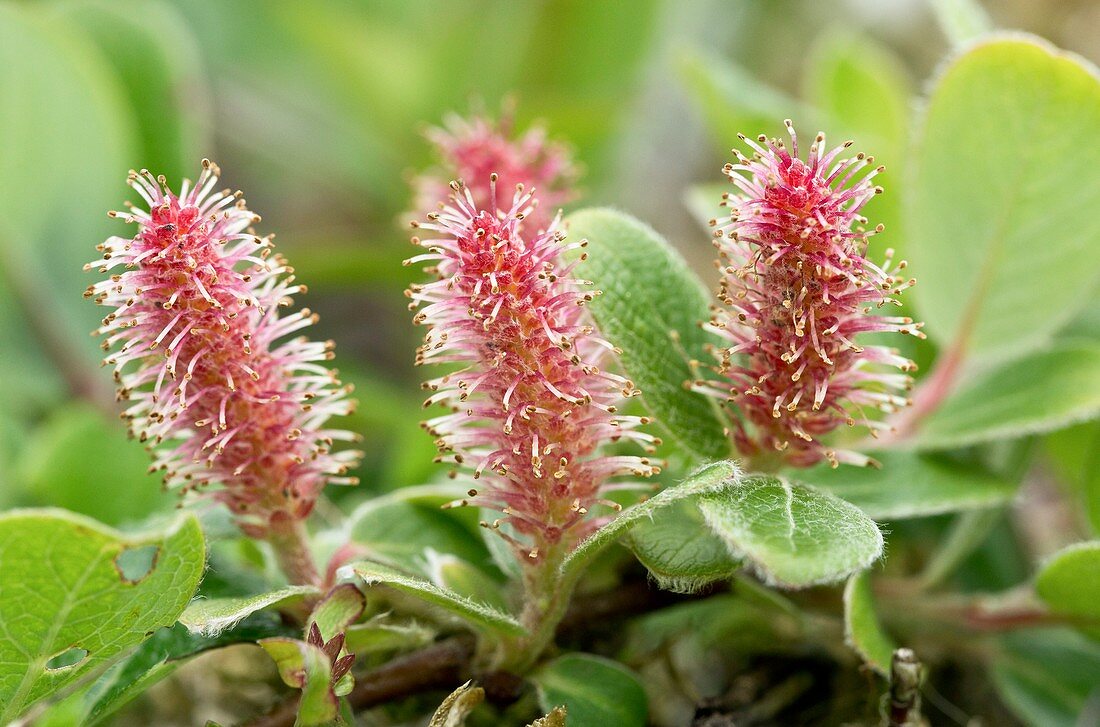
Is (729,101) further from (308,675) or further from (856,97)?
(308,675)

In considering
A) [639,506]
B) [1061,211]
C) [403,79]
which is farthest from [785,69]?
[639,506]

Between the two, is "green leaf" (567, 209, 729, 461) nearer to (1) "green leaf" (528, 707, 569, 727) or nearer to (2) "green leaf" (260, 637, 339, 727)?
(1) "green leaf" (528, 707, 569, 727)

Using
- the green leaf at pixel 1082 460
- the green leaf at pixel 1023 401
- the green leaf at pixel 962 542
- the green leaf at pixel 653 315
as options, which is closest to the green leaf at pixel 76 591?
the green leaf at pixel 653 315

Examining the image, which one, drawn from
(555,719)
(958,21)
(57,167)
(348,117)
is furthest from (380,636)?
(348,117)

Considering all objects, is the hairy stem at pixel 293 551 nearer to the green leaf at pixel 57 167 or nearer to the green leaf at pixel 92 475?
the green leaf at pixel 92 475

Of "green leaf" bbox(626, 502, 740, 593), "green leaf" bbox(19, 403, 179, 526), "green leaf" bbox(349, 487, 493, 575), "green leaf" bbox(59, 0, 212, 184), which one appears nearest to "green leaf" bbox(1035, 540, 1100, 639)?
"green leaf" bbox(626, 502, 740, 593)

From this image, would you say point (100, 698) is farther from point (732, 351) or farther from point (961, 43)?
point (961, 43)
